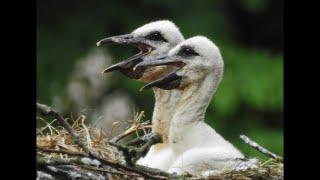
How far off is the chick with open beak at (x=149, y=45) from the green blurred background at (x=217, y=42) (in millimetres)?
180

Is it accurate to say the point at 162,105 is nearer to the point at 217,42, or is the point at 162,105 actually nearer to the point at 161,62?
the point at 161,62

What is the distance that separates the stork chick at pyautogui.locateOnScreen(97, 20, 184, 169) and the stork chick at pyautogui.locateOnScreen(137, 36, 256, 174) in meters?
0.02

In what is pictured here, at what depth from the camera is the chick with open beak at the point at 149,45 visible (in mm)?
2938

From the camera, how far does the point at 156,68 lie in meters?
2.94

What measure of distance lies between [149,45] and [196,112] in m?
0.23

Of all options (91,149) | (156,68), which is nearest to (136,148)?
(91,149)

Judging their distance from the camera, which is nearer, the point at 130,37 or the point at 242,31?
the point at 130,37

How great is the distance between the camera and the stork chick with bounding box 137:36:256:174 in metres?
2.85

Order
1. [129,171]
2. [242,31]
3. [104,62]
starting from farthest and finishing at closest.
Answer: [242,31] → [104,62] → [129,171]

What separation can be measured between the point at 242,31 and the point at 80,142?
0.92 metres

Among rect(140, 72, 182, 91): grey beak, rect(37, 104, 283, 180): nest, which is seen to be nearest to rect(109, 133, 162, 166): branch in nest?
rect(37, 104, 283, 180): nest

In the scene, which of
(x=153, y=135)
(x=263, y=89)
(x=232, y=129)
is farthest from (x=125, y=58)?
(x=263, y=89)

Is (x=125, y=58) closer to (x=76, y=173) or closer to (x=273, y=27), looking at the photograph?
(x=76, y=173)
